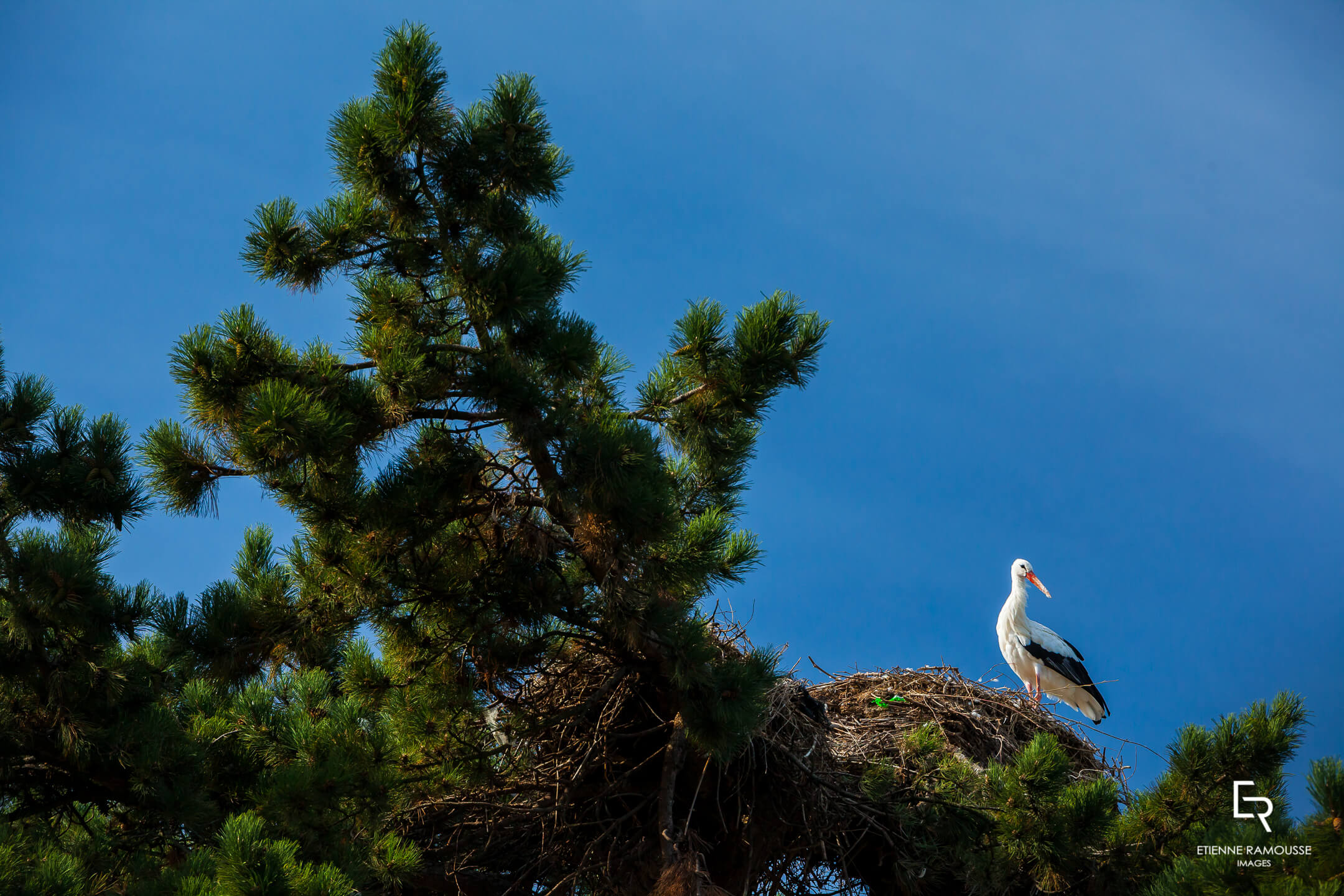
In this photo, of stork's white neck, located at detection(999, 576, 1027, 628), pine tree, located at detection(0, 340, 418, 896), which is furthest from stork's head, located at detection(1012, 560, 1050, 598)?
pine tree, located at detection(0, 340, 418, 896)

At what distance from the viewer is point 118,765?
4.89m

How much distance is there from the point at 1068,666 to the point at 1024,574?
1.50 m

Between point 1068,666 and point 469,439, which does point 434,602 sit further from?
point 1068,666

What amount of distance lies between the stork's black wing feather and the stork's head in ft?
3.42

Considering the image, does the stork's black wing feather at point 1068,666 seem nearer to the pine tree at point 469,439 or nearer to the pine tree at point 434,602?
the pine tree at point 434,602

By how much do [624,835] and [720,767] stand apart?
631mm

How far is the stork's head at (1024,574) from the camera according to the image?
469 inches

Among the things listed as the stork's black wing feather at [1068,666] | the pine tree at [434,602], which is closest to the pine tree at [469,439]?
the pine tree at [434,602]

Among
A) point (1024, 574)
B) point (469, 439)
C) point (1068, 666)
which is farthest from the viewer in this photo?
point (1024, 574)

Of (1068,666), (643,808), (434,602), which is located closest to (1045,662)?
(1068,666)

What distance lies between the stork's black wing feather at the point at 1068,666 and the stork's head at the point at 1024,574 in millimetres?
1043

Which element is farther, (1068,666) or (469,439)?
(1068,666)

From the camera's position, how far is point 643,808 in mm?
5363

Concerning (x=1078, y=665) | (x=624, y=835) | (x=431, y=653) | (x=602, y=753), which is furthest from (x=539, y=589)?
(x=1078, y=665)
